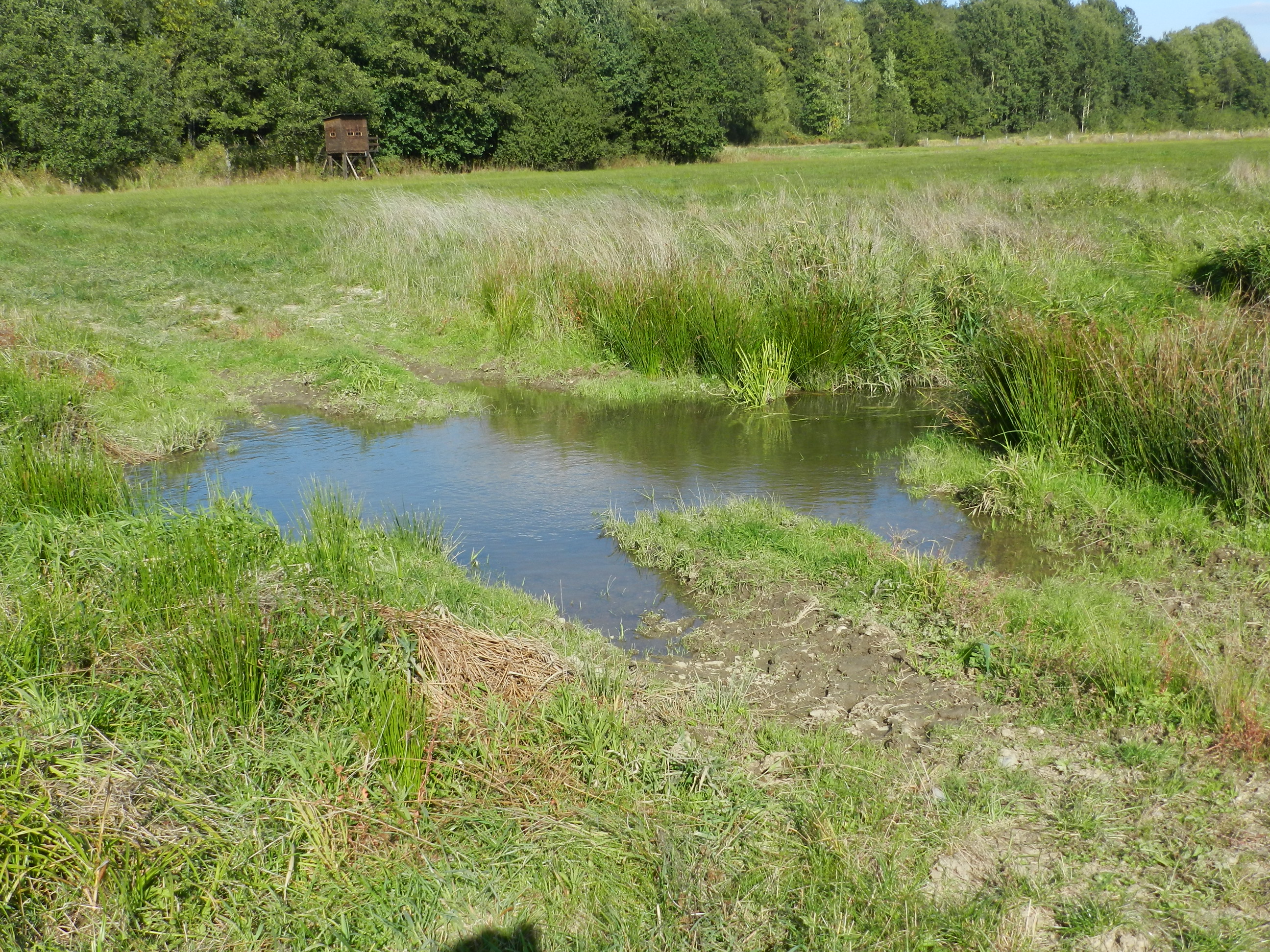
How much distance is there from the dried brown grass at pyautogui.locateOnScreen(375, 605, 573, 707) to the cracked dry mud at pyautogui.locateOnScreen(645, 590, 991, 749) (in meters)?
0.83

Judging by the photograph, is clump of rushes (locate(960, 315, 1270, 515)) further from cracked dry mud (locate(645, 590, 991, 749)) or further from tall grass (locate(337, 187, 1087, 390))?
cracked dry mud (locate(645, 590, 991, 749))

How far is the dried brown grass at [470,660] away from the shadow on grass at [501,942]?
109 centimetres

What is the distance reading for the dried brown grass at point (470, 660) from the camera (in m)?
4.23

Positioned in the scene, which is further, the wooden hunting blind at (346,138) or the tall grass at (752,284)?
the wooden hunting blind at (346,138)

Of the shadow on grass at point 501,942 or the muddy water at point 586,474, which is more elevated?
the muddy water at point 586,474

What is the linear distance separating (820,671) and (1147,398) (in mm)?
3959

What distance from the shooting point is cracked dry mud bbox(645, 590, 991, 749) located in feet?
14.8

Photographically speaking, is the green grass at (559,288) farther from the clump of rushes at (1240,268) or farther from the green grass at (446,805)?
the green grass at (446,805)

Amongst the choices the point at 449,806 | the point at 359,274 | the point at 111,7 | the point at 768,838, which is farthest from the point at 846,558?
the point at 111,7

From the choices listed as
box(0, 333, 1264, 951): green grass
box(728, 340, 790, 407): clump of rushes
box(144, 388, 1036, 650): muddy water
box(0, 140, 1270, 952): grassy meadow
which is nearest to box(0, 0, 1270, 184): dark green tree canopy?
box(144, 388, 1036, 650): muddy water

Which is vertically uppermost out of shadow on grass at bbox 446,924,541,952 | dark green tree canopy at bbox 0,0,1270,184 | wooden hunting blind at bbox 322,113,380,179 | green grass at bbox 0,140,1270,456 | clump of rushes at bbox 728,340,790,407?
dark green tree canopy at bbox 0,0,1270,184

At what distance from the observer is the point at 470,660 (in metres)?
4.35

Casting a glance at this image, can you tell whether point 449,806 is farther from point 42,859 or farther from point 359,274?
point 359,274

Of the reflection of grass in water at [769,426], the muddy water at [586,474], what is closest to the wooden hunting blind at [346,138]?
the muddy water at [586,474]
